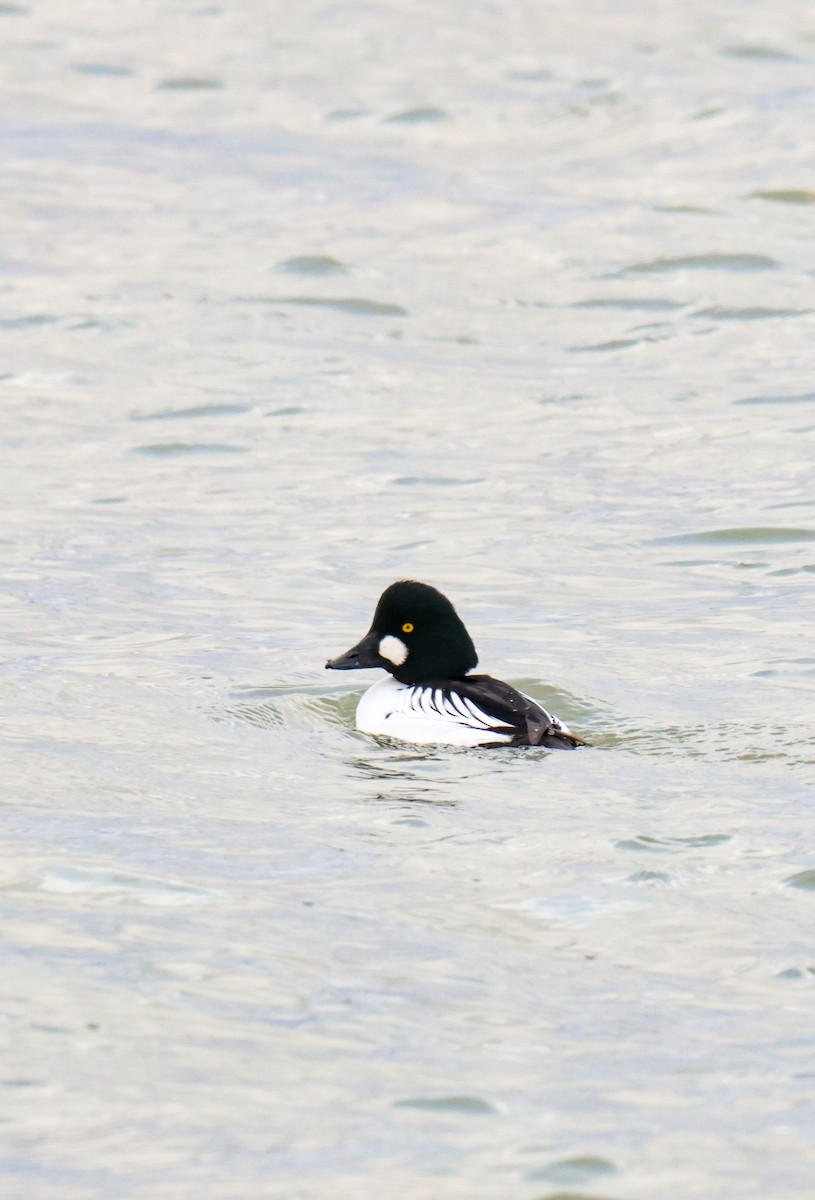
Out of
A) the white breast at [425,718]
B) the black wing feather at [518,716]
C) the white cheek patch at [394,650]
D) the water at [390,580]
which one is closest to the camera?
the water at [390,580]

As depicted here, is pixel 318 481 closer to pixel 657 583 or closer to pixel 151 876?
pixel 657 583

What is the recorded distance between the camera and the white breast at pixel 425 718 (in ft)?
29.7

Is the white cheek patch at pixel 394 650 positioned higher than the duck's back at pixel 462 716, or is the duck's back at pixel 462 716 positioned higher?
the white cheek patch at pixel 394 650

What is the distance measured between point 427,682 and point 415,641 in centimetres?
22

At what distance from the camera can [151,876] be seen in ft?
23.2

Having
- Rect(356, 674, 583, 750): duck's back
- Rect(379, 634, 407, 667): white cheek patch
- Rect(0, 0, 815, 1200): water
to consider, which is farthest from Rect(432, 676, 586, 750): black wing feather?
Rect(379, 634, 407, 667): white cheek patch

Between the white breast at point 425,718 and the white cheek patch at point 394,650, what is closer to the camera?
the white breast at point 425,718

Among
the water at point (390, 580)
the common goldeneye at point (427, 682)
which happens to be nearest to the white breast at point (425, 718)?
the common goldeneye at point (427, 682)

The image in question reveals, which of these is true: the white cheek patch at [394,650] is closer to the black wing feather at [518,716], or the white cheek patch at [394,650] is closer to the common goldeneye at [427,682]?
the common goldeneye at [427,682]

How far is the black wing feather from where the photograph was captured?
889cm

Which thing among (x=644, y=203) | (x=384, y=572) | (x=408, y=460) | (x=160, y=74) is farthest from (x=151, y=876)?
(x=160, y=74)

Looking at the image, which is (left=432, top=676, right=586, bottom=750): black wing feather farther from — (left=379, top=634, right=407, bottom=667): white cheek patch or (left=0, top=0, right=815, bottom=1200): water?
(left=379, top=634, right=407, bottom=667): white cheek patch

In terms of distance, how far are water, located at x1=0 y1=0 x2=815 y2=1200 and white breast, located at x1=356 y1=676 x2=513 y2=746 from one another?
116mm

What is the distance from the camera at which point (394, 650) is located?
9672 millimetres
